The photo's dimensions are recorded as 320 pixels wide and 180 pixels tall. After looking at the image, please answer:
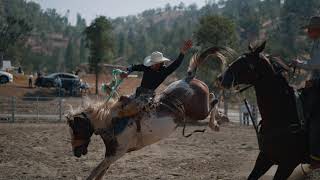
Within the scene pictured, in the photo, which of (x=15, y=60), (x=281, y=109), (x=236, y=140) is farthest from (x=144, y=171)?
(x=15, y=60)

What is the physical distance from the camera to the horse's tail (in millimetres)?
8531

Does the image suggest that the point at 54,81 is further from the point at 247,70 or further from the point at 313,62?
the point at 313,62

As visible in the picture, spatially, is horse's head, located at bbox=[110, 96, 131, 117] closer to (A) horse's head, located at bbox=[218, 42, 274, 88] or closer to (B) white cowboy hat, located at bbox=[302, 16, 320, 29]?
(A) horse's head, located at bbox=[218, 42, 274, 88]

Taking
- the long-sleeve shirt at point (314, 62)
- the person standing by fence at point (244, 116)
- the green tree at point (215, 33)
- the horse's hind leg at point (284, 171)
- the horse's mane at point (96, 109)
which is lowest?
the person standing by fence at point (244, 116)

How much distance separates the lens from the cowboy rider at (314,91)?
6.06 m

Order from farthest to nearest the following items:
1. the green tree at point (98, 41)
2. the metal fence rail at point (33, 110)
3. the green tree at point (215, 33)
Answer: the green tree at point (98, 41)
the green tree at point (215, 33)
the metal fence rail at point (33, 110)

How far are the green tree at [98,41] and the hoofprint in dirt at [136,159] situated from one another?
24.2 metres

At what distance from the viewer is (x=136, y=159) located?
11477 mm

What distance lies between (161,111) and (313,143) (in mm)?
2959

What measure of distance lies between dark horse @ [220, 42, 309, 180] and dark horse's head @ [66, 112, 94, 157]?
8.81 ft

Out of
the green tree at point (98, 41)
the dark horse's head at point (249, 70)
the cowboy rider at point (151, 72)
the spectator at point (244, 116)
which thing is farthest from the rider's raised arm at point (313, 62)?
the green tree at point (98, 41)

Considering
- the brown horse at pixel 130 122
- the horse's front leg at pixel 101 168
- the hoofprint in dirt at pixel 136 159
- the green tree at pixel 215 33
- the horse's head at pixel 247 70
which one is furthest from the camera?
the green tree at pixel 215 33

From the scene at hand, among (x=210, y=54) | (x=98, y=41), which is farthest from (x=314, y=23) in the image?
(x=98, y=41)

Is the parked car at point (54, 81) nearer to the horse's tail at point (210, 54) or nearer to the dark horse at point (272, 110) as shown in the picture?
the horse's tail at point (210, 54)
